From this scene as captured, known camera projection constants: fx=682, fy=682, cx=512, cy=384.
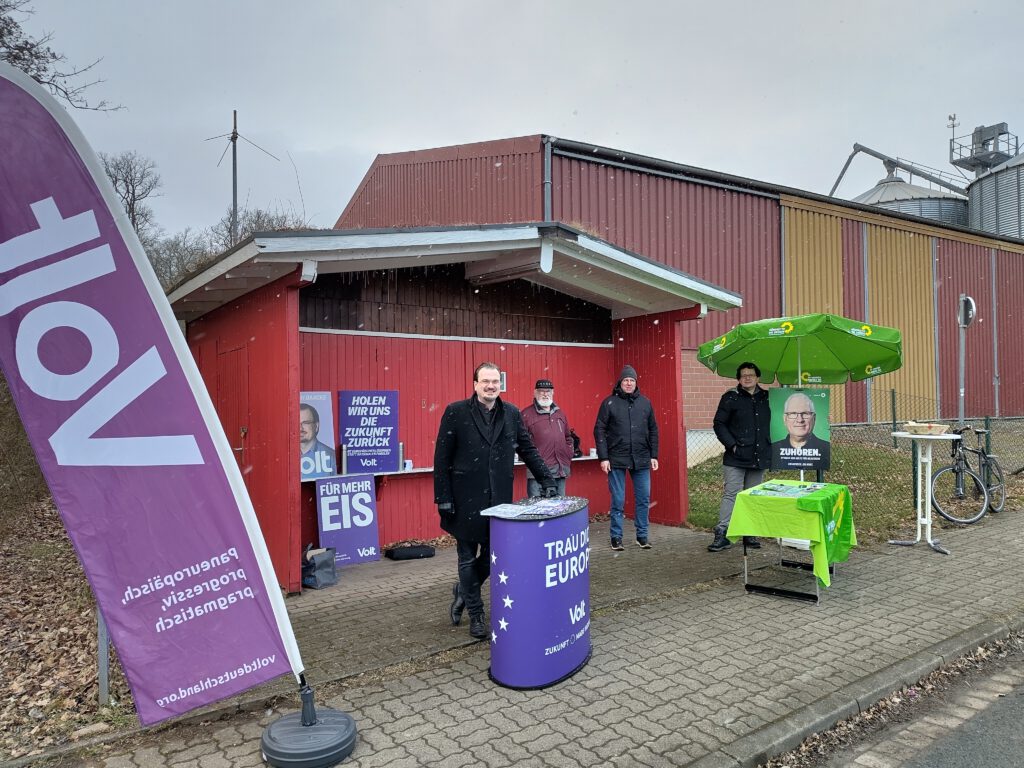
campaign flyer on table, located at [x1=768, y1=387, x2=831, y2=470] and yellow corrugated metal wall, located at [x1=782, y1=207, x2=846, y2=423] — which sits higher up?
yellow corrugated metal wall, located at [x1=782, y1=207, x2=846, y2=423]

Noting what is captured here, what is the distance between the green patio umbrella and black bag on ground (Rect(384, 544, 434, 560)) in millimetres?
3740

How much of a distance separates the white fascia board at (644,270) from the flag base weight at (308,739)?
5.08m

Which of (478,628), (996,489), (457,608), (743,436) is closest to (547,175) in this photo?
(743,436)

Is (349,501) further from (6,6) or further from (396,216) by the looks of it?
(396,216)

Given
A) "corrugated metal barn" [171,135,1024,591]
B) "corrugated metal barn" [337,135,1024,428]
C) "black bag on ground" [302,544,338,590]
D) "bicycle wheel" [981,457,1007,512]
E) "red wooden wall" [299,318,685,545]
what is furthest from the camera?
"corrugated metal barn" [337,135,1024,428]

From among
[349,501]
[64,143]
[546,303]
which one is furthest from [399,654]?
[546,303]

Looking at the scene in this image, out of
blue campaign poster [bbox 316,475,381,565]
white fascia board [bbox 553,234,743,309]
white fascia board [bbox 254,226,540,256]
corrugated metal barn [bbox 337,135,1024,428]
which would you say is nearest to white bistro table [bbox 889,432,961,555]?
white fascia board [bbox 553,234,743,309]

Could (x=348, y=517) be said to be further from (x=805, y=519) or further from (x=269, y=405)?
(x=805, y=519)

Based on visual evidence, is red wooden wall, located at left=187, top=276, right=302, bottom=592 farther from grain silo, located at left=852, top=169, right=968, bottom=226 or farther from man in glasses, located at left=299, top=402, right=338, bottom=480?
grain silo, located at left=852, top=169, right=968, bottom=226

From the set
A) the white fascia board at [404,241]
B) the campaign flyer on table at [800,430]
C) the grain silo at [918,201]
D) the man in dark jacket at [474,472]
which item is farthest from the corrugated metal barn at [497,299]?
the grain silo at [918,201]

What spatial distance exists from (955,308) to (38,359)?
918 inches

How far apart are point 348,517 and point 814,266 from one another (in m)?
14.6

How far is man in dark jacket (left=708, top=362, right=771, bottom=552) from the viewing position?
6.96 meters

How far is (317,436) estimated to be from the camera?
6.88m
